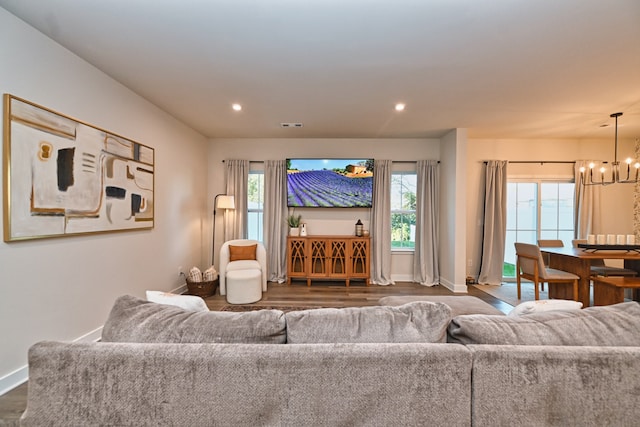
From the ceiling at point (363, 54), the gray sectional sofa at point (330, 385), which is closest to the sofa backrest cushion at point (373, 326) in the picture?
the gray sectional sofa at point (330, 385)

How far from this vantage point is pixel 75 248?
2.28m

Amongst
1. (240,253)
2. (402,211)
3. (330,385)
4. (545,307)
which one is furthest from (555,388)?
(402,211)

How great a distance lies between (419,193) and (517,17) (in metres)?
3.08

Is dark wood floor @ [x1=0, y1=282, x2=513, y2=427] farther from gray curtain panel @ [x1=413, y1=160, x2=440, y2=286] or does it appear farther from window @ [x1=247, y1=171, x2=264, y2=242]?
window @ [x1=247, y1=171, x2=264, y2=242]

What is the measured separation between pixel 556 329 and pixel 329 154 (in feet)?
13.4

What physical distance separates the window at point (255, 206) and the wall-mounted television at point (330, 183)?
59cm

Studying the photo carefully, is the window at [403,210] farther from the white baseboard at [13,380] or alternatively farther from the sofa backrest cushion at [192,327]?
the white baseboard at [13,380]

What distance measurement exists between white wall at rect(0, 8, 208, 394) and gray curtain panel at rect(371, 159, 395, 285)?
3.12m

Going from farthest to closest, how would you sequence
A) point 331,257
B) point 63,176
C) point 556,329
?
point 331,257, point 63,176, point 556,329

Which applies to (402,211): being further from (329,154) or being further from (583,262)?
(583,262)

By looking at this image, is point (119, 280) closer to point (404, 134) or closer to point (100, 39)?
point (100, 39)

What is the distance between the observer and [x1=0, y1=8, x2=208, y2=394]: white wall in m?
1.82

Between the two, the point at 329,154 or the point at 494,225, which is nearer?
→ the point at 494,225

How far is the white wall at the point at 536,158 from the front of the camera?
4641mm
